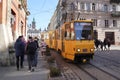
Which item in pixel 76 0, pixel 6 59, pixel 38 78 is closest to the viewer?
pixel 38 78

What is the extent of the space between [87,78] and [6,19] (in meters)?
7.67

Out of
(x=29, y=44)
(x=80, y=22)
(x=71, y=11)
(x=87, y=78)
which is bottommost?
(x=87, y=78)

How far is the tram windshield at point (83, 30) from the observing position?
2334cm

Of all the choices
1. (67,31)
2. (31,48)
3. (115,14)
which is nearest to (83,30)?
(67,31)

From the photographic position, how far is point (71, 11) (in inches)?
3073

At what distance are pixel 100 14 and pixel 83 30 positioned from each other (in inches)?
2186

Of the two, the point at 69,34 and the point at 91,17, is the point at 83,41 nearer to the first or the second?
the point at 69,34

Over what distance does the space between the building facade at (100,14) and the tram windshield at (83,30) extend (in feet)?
174

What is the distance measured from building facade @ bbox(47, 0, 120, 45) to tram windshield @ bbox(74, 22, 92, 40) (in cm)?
5291

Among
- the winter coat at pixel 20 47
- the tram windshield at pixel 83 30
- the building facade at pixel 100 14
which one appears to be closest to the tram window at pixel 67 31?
the tram windshield at pixel 83 30

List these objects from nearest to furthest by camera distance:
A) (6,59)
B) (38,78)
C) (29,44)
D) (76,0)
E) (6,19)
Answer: (38,78) → (29,44) → (6,59) → (6,19) → (76,0)

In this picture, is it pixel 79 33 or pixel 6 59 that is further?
pixel 79 33

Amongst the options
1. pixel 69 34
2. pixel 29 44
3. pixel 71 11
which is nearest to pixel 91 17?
pixel 71 11

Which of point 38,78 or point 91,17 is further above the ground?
point 91,17
